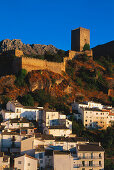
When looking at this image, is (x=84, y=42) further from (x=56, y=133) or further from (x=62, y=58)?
(x=56, y=133)

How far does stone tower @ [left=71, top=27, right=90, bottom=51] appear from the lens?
78.1 metres

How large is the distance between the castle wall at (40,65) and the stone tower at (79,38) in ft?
59.9

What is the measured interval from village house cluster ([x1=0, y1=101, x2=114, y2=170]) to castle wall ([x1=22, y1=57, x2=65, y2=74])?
11.8 metres

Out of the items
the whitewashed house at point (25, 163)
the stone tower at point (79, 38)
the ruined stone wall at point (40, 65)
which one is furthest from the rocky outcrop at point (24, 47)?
the whitewashed house at point (25, 163)

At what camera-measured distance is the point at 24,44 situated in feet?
308

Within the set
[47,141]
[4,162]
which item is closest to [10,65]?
[47,141]

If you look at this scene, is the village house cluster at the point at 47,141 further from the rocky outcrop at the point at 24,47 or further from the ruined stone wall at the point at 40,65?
the rocky outcrop at the point at 24,47

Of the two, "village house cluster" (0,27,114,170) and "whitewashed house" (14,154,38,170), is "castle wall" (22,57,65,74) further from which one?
"whitewashed house" (14,154,38,170)

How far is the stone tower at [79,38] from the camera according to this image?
256 feet

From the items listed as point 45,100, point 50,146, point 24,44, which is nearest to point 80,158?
point 50,146

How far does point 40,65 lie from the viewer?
5694 cm

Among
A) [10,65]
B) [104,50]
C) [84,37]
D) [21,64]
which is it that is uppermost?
[84,37]

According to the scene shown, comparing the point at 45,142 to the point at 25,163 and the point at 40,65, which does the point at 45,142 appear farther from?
the point at 40,65

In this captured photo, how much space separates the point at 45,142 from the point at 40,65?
966 inches
